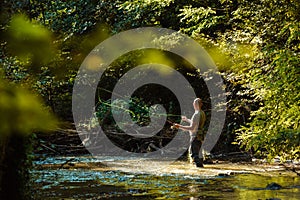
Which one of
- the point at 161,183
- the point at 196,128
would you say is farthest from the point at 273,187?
the point at 196,128

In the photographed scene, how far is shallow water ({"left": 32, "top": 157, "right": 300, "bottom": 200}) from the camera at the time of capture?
7.20 metres

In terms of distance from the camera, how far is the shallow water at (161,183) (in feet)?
23.6

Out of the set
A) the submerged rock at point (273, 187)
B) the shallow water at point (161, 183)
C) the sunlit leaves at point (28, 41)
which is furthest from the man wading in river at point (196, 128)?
the sunlit leaves at point (28, 41)

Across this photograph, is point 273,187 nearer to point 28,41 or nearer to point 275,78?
point 275,78

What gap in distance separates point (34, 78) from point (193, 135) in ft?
31.8

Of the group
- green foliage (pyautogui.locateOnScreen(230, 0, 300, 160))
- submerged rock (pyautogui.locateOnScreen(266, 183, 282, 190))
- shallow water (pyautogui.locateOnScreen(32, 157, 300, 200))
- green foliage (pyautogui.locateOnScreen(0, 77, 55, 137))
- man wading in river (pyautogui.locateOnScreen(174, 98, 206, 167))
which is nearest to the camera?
green foliage (pyautogui.locateOnScreen(0, 77, 55, 137))

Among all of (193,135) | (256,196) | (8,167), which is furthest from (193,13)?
(8,167)

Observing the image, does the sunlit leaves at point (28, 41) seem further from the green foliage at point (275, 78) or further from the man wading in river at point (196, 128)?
the man wading in river at point (196, 128)

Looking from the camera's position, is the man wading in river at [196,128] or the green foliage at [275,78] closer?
the green foliage at [275,78]

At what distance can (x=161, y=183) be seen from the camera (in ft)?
28.0

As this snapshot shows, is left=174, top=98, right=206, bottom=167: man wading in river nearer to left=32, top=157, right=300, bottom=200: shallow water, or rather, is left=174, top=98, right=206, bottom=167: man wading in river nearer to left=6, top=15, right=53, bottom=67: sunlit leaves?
left=32, top=157, right=300, bottom=200: shallow water

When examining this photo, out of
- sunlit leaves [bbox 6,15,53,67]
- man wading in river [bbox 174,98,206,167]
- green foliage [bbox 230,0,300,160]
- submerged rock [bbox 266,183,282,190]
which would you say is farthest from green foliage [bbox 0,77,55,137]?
man wading in river [bbox 174,98,206,167]

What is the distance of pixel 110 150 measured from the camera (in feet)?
53.3

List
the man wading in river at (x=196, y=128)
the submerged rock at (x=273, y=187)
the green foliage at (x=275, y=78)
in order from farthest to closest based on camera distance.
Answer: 1. the man wading in river at (x=196, y=128)
2. the green foliage at (x=275, y=78)
3. the submerged rock at (x=273, y=187)
